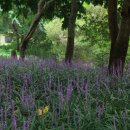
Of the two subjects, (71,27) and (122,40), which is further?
(71,27)

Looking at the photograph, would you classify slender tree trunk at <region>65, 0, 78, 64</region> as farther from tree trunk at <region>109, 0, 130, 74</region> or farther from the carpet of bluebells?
the carpet of bluebells

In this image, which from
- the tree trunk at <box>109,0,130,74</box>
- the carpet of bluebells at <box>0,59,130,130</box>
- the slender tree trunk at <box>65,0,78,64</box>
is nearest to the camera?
the carpet of bluebells at <box>0,59,130,130</box>

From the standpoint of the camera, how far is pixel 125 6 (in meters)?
8.52

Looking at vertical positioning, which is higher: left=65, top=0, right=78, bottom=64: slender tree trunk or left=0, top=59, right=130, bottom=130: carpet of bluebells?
left=65, top=0, right=78, bottom=64: slender tree trunk

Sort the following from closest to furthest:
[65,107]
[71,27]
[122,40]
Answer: [65,107] < [122,40] < [71,27]

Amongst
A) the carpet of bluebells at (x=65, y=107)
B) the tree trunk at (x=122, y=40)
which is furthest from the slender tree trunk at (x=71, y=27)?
the carpet of bluebells at (x=65, y=107)

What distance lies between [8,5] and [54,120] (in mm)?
9414

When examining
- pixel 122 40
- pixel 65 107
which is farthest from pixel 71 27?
pixel 65 107

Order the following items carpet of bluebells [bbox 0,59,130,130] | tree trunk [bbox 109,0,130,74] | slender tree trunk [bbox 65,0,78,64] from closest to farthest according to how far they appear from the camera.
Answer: carpet of bluebells [bbox 0,59,130,130] → tree trunk [bbox 109,0,130,74] → slender tree trunk [bbox 65,0,78,64]

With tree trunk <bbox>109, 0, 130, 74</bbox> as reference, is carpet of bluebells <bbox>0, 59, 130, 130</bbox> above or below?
below

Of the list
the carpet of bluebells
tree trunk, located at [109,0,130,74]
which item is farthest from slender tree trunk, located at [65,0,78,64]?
the carpet of bluebells

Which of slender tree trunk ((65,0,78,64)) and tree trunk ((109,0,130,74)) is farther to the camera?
slender tree trunk ((65,0,78,64))

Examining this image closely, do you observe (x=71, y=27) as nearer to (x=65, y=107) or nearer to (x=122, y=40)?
(x=122, y=40)

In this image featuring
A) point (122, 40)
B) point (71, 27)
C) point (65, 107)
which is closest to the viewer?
point (65, 107)
